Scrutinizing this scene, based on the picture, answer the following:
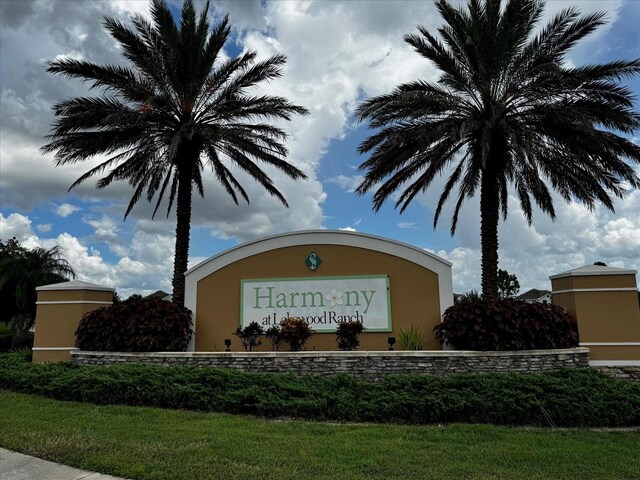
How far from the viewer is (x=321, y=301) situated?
13117mm

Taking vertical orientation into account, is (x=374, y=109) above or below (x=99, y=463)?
above

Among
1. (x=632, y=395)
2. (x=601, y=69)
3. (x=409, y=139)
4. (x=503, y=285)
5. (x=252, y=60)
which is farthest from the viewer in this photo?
(x=503, y=285)

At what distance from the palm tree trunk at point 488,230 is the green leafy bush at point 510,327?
109 inches

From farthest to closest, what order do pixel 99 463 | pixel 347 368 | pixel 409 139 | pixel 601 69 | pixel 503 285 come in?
pixel 503 285
pixel 409 139
pixel 601 69
pixel 347 368
pixel 99 463

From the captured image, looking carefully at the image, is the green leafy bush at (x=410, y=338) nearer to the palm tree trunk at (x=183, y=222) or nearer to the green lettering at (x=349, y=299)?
the green lettering at (x=349, y=299)

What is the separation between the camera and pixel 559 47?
526 inches

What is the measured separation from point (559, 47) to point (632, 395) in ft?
31.8

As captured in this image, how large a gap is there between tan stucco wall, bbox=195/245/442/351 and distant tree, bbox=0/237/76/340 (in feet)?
42.1

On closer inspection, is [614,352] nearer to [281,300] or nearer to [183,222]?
[281,300]

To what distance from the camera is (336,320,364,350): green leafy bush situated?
39.6ft

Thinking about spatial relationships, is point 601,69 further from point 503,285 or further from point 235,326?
point 503,285

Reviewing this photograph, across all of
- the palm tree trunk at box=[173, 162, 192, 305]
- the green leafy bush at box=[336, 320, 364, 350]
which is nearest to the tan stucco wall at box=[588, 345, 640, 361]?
the green leafy bush at box=[336, 320, 364, 350]

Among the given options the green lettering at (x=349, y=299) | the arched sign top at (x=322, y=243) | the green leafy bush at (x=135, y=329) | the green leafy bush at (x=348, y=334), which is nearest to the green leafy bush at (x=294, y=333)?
the green leafy bush at (x=348, y=334)

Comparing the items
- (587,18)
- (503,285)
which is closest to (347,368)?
(587,18)
